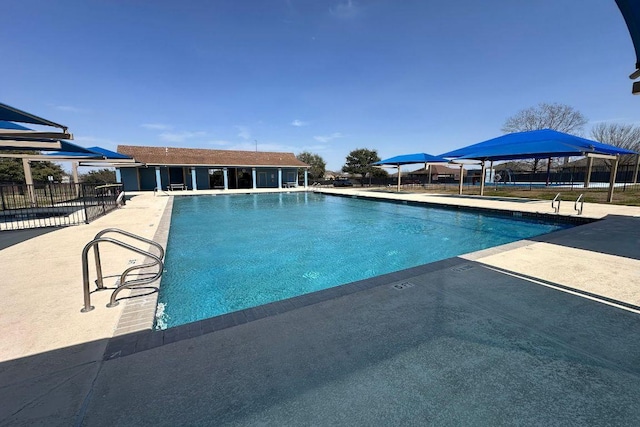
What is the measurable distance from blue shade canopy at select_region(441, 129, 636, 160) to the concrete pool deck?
11665 mm

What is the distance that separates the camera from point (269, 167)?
86.0 ft

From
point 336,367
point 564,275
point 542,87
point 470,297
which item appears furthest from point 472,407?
point 542,87

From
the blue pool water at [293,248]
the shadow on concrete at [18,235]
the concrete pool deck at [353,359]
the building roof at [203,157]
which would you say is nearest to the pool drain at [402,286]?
the concrete pool deck at [353,359]

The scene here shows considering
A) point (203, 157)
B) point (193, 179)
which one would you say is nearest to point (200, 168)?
point (203, 157)

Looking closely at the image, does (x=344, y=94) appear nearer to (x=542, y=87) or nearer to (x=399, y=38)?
(x=399, y=38)

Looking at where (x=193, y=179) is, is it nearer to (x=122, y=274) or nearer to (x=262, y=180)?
(x=262, y=180)

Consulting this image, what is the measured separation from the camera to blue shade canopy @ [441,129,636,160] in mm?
11970

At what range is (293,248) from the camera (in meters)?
7.26

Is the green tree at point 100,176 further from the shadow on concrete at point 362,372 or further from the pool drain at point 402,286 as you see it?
the pool drain at point 402,286

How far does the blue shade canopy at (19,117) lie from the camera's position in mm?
4366

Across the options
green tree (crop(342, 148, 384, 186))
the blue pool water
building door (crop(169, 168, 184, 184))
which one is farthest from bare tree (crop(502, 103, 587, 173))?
building door (crop(169, 168, 184, 184))

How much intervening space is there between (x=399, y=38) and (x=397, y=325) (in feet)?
52.0

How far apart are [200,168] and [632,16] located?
2642 centimetres

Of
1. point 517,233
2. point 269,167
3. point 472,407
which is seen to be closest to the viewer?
point 472,407
